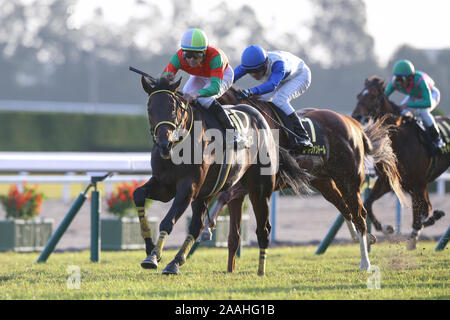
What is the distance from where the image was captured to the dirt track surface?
1098 centimetres

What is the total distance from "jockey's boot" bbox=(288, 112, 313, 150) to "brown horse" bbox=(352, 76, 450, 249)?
2372 mm

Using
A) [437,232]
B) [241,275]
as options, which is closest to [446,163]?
[437,232]

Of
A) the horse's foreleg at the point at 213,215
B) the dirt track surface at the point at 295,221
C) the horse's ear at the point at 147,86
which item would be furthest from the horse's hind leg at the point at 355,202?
the horse's ear at the point at 147,86

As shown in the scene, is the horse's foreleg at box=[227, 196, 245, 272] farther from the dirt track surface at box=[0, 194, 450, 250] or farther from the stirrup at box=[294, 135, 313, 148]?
the dirt track surface at box=[0, 194, 450, 250]

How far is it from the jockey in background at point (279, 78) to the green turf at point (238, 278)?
3.94ft

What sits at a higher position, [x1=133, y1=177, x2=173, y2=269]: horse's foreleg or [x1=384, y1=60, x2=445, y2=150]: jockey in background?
[x1=384, y1=60, x2=445, y2=150]: jockey in background

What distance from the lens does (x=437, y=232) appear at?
12.1 metres

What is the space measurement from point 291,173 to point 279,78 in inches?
30.7

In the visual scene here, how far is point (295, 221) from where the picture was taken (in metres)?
14.2

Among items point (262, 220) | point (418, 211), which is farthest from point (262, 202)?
point (418, 211)

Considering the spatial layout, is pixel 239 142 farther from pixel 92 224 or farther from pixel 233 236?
pixel 92 224

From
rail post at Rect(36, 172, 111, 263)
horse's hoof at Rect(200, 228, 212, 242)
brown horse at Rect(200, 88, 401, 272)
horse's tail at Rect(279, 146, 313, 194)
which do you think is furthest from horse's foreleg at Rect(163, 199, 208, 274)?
rail post at Rect(36, 172, 111, 263)

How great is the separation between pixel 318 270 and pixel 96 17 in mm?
48149
